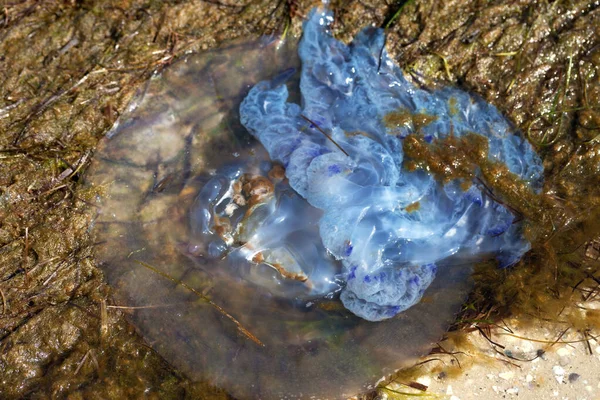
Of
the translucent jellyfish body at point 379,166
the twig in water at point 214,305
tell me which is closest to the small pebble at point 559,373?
the translucent jellyfish body at point 379,166

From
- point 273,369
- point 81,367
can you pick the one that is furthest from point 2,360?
point 273,369

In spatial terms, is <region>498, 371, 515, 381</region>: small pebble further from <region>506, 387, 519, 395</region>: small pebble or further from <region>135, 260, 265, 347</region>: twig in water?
<region>135, 260, 265, 347</region>: twig in water

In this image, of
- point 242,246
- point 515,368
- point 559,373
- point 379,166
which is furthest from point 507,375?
point 242,246

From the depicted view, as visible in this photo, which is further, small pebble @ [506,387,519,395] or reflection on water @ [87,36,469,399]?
small pebble @ [506,387,519,395]

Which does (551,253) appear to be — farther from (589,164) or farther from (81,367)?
(81,367)

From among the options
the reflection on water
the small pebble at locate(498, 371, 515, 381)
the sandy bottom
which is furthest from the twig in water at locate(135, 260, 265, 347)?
the small pebble at locate(498, 371, 515, 381)

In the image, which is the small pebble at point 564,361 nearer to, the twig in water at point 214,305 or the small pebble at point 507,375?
the small pebble at point 507,375

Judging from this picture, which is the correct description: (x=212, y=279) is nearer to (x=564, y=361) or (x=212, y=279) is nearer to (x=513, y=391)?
(x=513, y=391)
